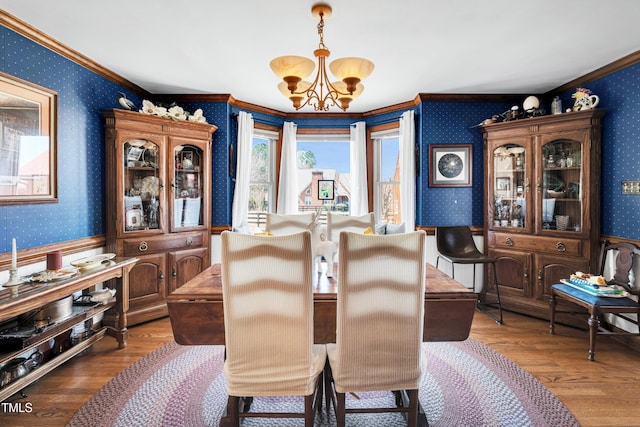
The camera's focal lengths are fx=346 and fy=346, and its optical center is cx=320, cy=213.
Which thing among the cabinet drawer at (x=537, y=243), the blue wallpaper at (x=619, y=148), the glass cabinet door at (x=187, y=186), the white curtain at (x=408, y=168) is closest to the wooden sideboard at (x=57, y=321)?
the glass cabinet door at (x=187, y=186)

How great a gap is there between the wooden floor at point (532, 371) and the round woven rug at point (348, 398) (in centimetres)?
11

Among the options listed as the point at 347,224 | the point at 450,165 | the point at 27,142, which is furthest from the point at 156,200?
the point at 450,165

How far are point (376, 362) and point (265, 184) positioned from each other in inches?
136

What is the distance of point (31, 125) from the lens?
249 centimetres

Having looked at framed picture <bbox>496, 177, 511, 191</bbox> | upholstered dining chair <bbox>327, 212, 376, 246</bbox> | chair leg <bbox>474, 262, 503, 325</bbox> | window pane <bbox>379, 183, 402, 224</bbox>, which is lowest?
chair leg <bbox>474, 262, 503, 325</bbox>

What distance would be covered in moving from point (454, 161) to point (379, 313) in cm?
307

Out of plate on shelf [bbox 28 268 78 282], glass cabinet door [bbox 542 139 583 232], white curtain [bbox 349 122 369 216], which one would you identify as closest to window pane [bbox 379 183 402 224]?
white curtain [bbox 349 122 369 216]

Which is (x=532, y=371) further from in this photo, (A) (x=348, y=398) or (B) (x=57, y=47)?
(B) (x=57, y=47)

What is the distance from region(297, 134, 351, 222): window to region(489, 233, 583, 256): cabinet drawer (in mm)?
1917

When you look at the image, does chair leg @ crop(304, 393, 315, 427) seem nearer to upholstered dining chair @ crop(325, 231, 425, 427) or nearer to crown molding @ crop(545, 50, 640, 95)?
upholstered dining chair @ crop(325, 231, 425, 427)

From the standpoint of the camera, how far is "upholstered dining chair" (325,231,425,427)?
1447 millimetres

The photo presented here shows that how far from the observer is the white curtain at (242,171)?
416cm

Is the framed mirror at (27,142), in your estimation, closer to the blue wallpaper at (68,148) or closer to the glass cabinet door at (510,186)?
the blue wallpaper at (68,148)

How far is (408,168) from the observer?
4191 mm
